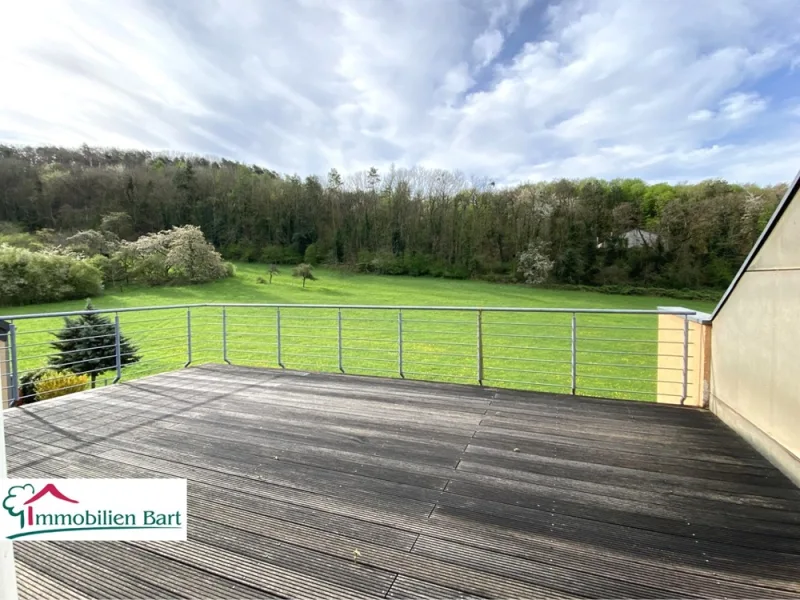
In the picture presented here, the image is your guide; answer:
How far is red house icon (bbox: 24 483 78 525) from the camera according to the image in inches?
53.2

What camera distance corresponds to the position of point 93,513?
4.74 ft

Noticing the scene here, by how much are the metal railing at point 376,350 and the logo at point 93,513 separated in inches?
83.5

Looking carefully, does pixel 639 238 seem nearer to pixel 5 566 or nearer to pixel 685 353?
pixel 685 353

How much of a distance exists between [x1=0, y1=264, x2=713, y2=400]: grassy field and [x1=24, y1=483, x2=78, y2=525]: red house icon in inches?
291

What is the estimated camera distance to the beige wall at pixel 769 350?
1.79 meters

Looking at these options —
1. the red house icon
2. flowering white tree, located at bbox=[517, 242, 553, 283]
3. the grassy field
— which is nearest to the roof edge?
the red house icon

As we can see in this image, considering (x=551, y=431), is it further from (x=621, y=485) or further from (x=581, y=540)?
(x=581, y=540)

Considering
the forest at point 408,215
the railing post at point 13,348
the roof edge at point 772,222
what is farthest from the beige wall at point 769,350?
the forest at point 408,215

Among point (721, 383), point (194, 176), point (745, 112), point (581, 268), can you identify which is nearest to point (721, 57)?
point (745, 112)

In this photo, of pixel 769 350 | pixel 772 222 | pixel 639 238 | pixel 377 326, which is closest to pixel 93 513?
pixel 769 350

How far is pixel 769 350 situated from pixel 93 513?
10.3ft

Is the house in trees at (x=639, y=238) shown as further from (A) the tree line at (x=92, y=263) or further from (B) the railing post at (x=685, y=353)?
(A) the tree line at (x=92, y=263)

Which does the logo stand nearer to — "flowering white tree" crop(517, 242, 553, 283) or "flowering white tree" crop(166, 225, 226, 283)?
"flowering white tree" crop(517, 242, 553, 283)

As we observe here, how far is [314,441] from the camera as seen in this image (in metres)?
2.24
